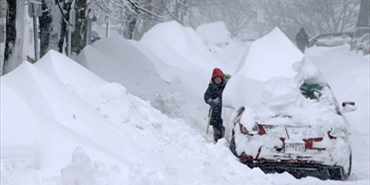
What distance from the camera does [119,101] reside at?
7293 millimetres

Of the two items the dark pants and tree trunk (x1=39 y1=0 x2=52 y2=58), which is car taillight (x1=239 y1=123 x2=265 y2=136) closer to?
the dark pants

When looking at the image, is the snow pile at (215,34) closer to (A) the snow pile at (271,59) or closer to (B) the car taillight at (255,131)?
(A) the snow pile at (271,59)

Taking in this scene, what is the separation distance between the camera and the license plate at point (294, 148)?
6363 mm

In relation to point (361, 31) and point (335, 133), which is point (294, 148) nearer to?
point (335, 133)

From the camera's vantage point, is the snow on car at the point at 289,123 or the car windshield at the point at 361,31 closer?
the snow on car at the point at 289,123

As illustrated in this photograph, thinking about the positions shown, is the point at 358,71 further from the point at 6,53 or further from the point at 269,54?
the point at 6,53

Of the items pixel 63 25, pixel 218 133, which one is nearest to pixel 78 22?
pixel 63 25

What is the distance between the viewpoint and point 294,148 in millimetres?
6375

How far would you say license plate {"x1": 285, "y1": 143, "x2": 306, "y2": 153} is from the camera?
6.36 m

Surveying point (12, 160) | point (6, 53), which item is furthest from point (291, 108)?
point (6, 53)

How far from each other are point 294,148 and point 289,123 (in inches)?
13.0

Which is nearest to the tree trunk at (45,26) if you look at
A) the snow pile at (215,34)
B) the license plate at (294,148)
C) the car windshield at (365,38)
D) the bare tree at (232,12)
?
the license plate at (294,148)

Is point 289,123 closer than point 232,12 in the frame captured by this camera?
Yes

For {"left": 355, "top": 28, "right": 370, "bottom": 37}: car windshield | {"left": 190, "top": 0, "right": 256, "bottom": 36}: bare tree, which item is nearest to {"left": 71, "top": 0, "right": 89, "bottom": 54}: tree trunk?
{"left": 355, "top": 28, "right": 370, "bottom": 37}: car windshield
